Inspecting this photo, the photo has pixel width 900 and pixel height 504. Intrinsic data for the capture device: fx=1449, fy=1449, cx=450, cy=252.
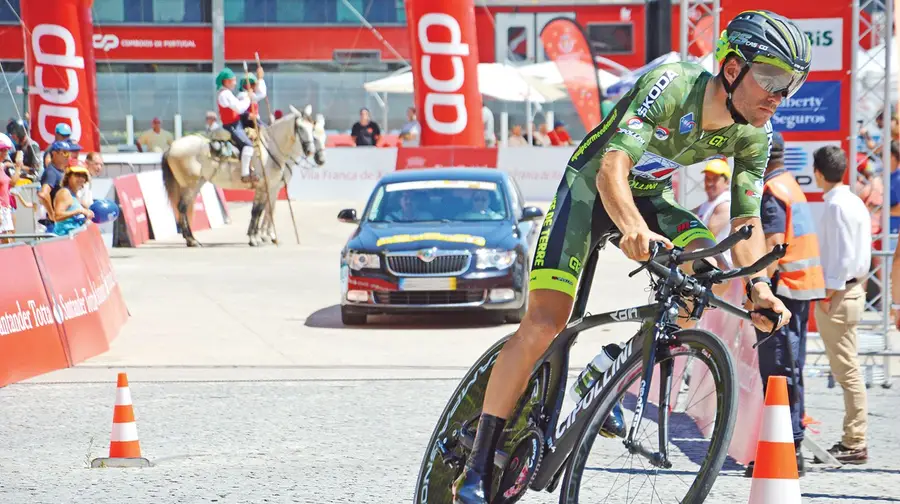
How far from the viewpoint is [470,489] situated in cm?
525

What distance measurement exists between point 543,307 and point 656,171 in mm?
673

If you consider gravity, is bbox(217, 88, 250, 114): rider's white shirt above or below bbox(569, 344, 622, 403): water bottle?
above

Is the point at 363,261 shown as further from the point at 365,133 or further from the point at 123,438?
the point at 365,133

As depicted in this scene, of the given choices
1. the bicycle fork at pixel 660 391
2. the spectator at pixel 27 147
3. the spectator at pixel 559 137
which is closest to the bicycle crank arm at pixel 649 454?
the bicycle fork at pixel 660 391

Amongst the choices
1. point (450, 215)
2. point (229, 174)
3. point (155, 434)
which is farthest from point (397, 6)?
point (155, 434)

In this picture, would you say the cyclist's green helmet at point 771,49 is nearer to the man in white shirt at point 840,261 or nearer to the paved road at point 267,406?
the paved road at point 267,406

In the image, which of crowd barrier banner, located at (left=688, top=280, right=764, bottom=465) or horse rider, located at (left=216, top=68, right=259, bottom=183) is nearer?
crowd barrier banner, located at (left=688, top=280, right=764, bottom=465)

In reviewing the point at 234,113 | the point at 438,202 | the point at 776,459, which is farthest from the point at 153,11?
the point at 776,459

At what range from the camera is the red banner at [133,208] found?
24375 millimetres

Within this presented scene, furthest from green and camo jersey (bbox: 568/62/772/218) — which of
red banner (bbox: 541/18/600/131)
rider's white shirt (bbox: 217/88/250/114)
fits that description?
red banner (bbox: 541/18/600/131)

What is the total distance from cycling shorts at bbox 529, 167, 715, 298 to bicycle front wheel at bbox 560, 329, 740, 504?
1.54ft

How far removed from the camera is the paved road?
7188 millimetres

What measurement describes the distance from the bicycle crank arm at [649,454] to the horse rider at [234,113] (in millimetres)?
19728

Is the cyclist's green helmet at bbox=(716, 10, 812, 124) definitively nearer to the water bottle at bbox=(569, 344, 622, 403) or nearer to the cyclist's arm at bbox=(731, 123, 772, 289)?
the cyclist's arm at bbox=(731, 123, 772, 289)
